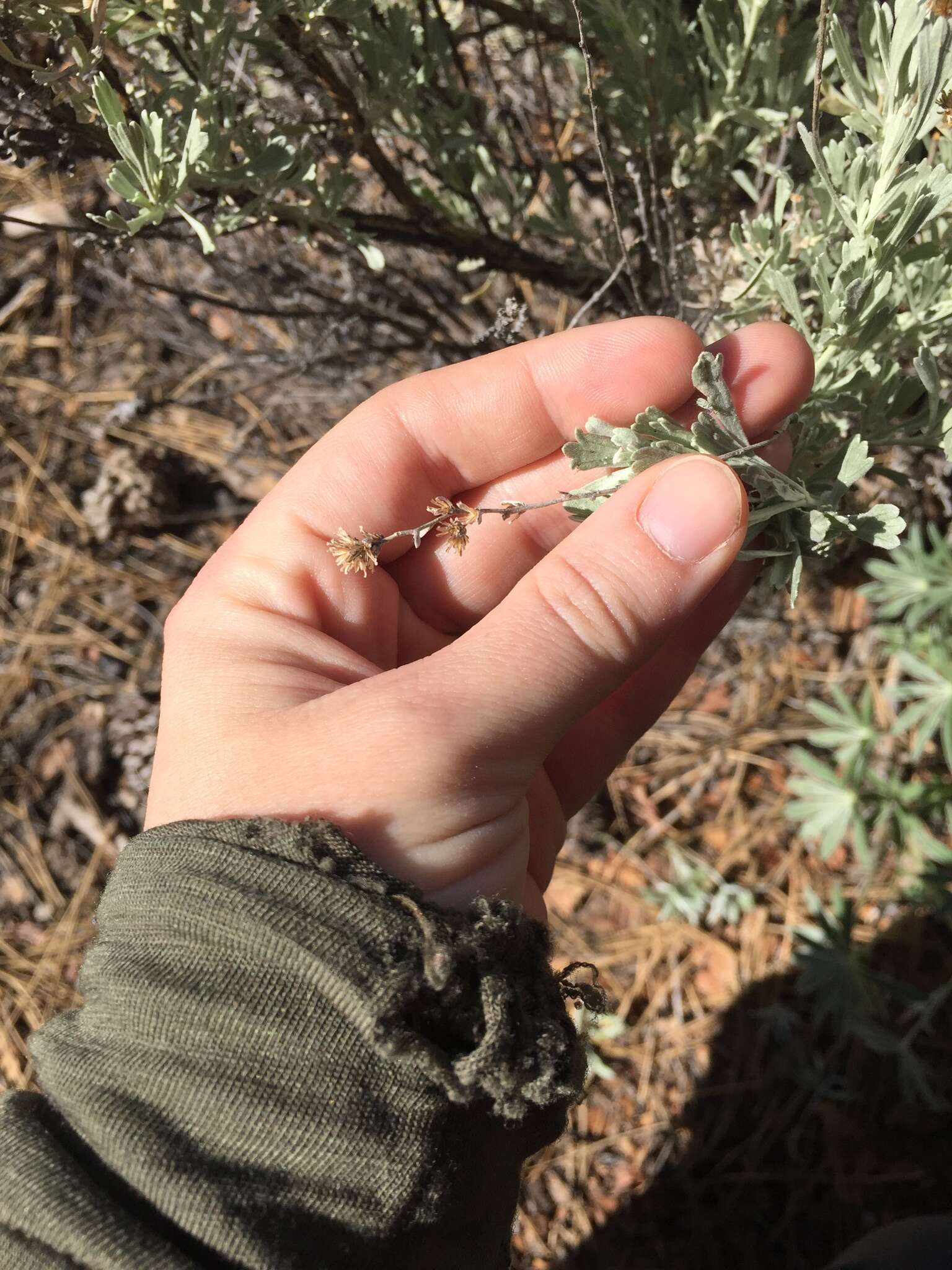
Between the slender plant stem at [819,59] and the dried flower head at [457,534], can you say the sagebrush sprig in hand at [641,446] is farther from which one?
the slender plant stem at [819,59]

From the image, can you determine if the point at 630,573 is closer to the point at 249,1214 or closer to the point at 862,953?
the point at 249,1214

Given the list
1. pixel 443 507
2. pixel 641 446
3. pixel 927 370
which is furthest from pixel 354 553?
pixel 927 370

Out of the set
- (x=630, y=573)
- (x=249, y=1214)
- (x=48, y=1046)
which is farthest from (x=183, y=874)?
(x=630, y=573)

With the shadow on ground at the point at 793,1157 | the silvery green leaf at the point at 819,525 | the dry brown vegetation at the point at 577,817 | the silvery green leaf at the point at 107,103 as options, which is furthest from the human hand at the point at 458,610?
the shadow on ground at the point at 793,1157

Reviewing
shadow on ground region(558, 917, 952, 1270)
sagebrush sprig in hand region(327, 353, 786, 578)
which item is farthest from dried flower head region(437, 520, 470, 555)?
shadow on ground region(558, 917, 952, 1270)

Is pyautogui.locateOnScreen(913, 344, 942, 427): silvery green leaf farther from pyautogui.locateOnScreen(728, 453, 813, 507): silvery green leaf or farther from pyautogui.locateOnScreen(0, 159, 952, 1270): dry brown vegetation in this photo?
pyautogui.locateOnScreen(0, 159, 952, 1270): dry brown vegetation

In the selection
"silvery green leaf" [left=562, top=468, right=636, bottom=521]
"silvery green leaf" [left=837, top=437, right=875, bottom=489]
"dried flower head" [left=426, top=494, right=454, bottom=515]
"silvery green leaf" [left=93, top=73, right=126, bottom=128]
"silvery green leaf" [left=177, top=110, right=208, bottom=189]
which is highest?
"silvery green leaf" [left=93, top=73, right=126, bottom=128]
